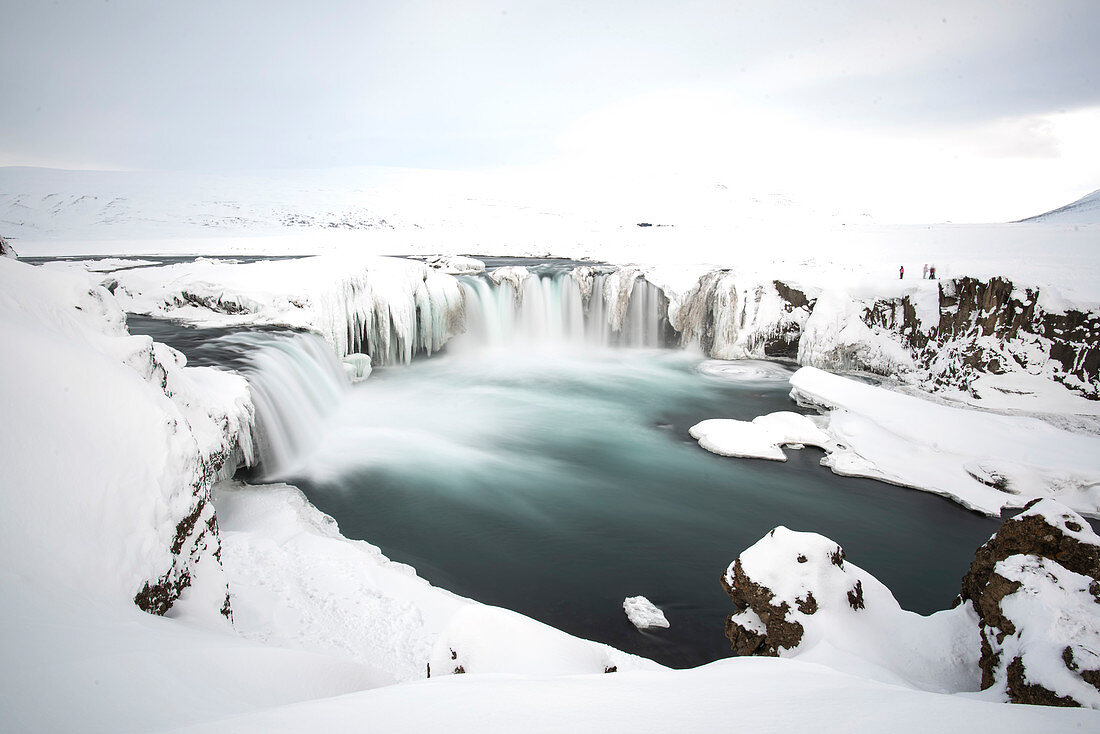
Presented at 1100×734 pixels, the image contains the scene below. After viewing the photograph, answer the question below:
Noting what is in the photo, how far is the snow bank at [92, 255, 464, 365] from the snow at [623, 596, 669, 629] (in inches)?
371

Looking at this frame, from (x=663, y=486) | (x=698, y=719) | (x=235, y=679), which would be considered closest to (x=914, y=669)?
(x=698, y=719)

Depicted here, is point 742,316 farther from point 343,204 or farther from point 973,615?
point 343,204

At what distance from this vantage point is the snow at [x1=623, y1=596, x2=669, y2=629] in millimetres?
5801

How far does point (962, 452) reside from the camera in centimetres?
922

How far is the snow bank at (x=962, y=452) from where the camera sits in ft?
26.9

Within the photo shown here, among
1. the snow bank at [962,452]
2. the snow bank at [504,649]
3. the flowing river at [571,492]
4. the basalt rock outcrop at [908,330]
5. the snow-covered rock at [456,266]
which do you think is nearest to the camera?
the snow bank at [504,649]

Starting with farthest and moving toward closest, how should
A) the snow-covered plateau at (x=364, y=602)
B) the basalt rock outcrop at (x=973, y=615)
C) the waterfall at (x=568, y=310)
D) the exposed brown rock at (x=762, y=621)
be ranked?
the waterfall at (x=568, y=310) < the exposed brown rock at (x=762, y=621) < the basalt rock outcrop at (x=973, y=615) < the snow-covered plateau at (x=364, y=602)

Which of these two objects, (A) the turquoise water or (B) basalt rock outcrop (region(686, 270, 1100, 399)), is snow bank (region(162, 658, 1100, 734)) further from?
(B) basalt rock outcrop (region(686, 270, 1100, 399))

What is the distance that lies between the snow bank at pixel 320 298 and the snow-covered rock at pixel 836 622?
10969 mm

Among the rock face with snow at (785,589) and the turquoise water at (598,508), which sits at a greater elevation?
the rock face with snow at (785,589)

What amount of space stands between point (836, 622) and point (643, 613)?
2.74m

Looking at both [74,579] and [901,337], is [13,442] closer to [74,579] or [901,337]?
[74,579]

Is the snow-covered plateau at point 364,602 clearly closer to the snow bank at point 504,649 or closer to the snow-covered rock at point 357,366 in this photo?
the snow bank at point 504,649

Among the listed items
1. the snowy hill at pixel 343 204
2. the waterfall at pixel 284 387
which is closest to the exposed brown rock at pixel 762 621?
the waterfall at pixel 284 387
